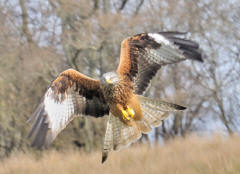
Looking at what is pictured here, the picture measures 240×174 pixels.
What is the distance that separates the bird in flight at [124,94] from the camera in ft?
18.0

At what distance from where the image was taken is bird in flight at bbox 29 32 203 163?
5473 millimetres

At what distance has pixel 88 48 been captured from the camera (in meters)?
12.2

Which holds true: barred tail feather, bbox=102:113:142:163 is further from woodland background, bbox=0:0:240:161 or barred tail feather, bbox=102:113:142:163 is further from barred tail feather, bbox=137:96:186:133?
woodland background, bbox=0:0:240:161

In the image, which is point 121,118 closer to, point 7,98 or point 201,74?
point 7,98

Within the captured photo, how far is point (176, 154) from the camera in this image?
7.06m

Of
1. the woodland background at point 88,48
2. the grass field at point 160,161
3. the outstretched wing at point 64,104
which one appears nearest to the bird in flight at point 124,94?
the outstretched wing at point 64,104

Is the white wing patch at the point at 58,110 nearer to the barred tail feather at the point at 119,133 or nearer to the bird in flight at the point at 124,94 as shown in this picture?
the bird in flight at the point at 124,94

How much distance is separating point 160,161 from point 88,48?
6.41 meters

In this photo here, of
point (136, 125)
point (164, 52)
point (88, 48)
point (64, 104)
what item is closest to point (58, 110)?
point (64, 104)

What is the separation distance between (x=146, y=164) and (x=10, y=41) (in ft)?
23.7

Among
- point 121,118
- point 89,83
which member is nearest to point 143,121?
point 121,118

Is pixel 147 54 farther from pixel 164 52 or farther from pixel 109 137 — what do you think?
pixel 109 137

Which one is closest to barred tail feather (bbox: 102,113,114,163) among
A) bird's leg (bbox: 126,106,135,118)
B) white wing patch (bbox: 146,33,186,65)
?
bird's leg (bbox: 126,106,135,118)

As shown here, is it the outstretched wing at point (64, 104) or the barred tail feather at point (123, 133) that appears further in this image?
the barred tail feather at point (123, 133)
